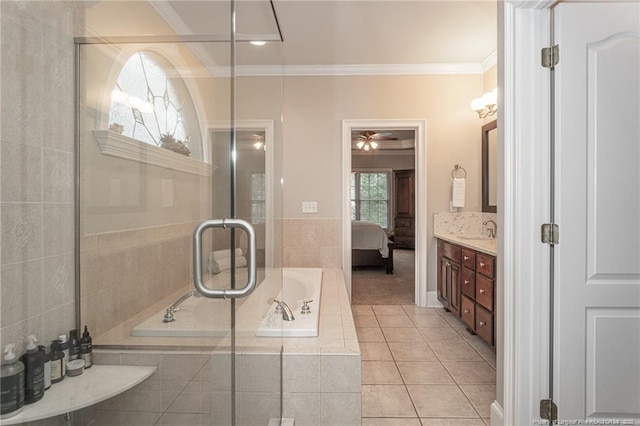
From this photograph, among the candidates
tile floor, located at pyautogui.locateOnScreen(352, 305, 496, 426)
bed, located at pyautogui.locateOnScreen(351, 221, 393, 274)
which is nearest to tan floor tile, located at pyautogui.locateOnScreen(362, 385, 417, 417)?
tile floor, located at pyautogui.locateOnScreen(352, 305, 496, 426)

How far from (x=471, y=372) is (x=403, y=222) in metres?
6.57

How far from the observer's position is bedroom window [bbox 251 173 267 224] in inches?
58.2

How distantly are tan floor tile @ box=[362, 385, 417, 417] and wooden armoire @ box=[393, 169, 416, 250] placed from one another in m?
6.71

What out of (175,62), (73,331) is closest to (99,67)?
(175,62)

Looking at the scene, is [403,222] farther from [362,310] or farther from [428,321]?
[428,321]

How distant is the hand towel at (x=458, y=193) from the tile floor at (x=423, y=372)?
1.22 meters

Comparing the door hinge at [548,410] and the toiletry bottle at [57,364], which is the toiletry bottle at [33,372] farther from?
Result: the door hinge at [548,410]

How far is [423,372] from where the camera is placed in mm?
2391

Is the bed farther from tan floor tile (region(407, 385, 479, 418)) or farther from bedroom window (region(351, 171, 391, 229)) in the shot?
tan floor tile (region(407, 385, 479, 418))

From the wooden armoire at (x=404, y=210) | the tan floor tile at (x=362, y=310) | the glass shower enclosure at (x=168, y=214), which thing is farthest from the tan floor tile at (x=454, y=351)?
the wooden armoire at (x=404, y=210)

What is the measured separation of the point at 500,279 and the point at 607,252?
45cm

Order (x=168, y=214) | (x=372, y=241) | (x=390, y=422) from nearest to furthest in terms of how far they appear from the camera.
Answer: (x=168, y=214) → (x=390, y=422) → (x=372, y=241)

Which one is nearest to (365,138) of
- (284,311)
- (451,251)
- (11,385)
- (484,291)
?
(451,251)

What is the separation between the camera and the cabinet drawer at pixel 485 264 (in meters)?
2.53
